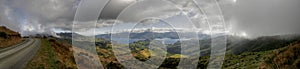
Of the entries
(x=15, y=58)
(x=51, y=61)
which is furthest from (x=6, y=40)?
(x=15, y=58)

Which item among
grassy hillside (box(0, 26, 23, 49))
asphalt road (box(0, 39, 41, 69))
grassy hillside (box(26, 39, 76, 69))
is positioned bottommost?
grassy hillside (box(26, 39, 76, 69))

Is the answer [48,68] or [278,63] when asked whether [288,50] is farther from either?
[48,68]

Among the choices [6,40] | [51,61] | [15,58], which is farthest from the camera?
[6,40]

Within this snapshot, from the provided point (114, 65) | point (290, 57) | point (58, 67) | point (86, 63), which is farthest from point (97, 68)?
point (290, 57)

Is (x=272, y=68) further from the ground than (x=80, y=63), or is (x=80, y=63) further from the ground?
(x=80, y=63)

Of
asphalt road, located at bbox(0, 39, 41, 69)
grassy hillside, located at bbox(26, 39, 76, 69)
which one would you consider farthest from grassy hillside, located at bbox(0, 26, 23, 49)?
grassy hillside, located at bbox(26, 39, 76, 69)

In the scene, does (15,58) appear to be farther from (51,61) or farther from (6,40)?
(6,40)

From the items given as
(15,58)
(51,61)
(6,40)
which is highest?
(6,40)

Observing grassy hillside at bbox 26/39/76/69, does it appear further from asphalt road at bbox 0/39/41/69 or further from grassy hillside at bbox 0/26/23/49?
grassy hillside at bbox 0/26/23/49

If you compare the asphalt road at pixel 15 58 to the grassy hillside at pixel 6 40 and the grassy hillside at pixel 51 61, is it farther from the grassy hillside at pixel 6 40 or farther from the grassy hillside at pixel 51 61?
the grassy hillside at pixel 6 40

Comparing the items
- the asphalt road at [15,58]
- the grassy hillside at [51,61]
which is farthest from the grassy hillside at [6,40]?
the grassy hillside at [51,61]

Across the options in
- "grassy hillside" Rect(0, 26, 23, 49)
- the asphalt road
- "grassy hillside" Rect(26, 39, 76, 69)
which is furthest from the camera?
"grassy hillside" Rect(0, 26, 23, 49)
